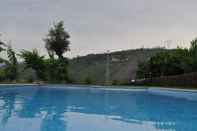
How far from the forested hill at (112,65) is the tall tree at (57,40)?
1.41 metres

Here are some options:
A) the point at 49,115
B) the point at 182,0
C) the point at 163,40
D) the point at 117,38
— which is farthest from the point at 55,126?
the point at 163,40

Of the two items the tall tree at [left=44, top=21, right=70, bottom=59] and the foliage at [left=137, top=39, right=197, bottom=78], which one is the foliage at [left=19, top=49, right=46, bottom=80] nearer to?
the tall tree at [left=44, top=21, right=70, bottom=59]

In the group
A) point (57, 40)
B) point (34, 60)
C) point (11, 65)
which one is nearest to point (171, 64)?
point (57, 40)

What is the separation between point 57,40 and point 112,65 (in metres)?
4.00

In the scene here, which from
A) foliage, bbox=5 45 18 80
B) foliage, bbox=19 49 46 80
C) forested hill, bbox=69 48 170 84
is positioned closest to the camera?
foliage, bbox=5 45 18 80

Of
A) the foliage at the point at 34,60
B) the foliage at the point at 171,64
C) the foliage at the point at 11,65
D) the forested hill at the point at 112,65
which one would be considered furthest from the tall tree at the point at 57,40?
the foliage at the point at 171,64

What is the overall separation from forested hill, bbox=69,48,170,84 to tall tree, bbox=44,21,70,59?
141cm

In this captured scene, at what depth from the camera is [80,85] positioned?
803 inches

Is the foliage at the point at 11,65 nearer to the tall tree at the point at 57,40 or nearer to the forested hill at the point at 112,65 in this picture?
the tall tree at the point at 57,40

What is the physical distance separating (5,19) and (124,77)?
8390 mm

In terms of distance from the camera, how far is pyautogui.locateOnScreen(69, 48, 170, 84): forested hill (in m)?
24.9

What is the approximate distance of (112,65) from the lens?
2598cm

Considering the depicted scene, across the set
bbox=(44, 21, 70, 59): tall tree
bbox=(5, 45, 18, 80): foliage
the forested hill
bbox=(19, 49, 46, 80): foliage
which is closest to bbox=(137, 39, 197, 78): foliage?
the forested hill

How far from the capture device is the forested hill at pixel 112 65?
81.7 feet
